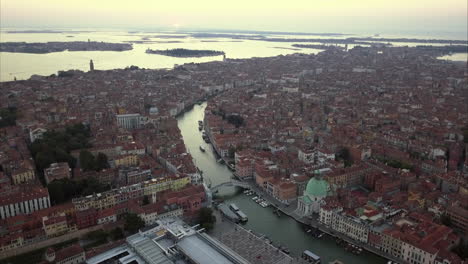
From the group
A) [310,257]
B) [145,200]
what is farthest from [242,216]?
[145,200]

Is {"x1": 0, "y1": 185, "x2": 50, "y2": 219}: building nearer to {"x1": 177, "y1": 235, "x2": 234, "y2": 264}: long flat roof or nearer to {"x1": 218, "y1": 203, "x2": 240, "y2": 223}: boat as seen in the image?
{"x1": 177, "y1": 235, "x2": 234, "y2": 264}: long flat roof

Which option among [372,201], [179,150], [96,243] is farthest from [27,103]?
[372,201]

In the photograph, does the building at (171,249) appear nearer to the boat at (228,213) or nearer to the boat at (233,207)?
the boat at (228,213)

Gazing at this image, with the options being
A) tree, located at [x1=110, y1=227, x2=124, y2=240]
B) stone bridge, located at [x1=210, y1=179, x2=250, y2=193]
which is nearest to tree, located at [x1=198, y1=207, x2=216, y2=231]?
tree, located at [x1=110, y1=227, x2=124, y2=240]

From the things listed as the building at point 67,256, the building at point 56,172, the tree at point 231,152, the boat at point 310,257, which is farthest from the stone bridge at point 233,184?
the building at point 67,256

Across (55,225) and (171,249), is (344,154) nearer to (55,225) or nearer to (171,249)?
(171,249)

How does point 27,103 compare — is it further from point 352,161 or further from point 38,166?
point 352,161
